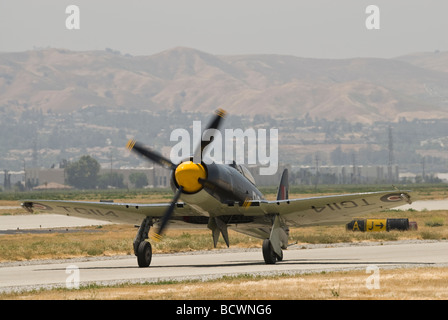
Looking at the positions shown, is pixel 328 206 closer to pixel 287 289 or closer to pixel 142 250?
pixel 142 250

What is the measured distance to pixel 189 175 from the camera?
28750 millimetres

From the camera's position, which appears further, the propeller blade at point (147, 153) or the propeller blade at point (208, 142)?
the propeller blade at point (147, 153)

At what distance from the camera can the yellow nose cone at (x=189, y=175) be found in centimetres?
2872

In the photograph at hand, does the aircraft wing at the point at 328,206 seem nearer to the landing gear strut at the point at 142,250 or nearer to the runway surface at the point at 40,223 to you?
the landing gear strut at the point at 142,250

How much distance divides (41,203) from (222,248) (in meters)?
13.4

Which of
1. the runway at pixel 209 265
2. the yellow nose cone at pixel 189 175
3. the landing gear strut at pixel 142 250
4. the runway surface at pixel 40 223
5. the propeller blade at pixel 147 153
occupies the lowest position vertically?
the runway surface at pixel 40 223

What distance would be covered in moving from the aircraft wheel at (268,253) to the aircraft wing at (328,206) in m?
1.28

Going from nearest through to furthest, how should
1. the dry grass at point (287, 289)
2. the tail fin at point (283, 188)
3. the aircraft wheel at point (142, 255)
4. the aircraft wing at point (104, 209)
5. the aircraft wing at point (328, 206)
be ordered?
the dry grass at point (287, 289) → the aircraft wing at point (328, 206) → the aircraft wheel at point (142, 255) → the aircraft wing at point (104, 209) → the tail fin at point (283, 188)

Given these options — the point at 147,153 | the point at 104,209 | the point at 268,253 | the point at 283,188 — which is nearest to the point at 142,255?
the point at 104,209

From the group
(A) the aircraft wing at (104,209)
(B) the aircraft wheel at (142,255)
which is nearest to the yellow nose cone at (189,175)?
(A) the aircraft wing at (104,209)
